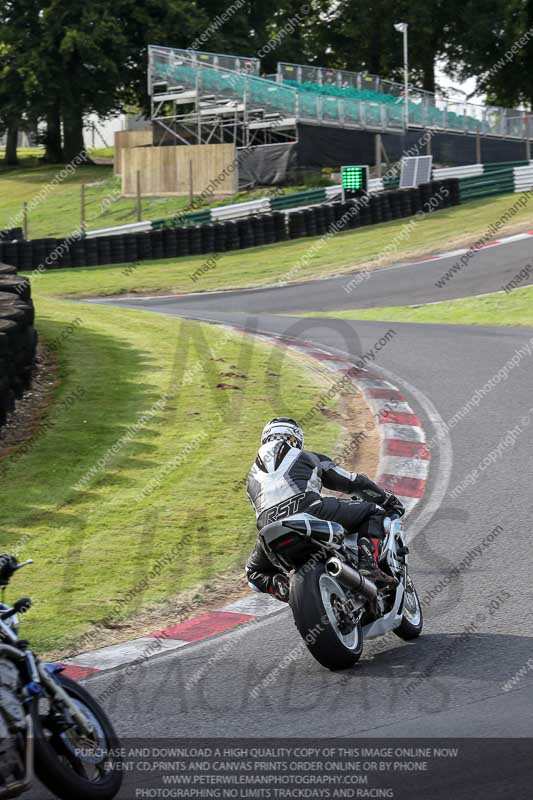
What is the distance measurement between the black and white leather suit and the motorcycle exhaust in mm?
353

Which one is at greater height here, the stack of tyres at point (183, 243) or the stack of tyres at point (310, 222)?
the stack of tyres at point (310, 222)

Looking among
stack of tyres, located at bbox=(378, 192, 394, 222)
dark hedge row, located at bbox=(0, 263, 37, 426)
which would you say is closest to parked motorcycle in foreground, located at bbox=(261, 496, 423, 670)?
dark hedge row, located at bbox=(0, 263, 37, 426)

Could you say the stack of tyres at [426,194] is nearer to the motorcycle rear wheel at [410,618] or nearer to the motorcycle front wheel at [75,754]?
the motorcycle rear wheel at [410,618]

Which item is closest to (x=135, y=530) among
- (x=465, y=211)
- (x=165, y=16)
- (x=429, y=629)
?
(x=429, y=629)

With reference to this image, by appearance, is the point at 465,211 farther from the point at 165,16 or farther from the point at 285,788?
the point at 285,788

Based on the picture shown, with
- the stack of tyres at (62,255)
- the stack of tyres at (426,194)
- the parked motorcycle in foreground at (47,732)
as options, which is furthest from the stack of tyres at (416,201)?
the parked motorcycle in foreground at (47,732)

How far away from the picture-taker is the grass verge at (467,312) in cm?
2167

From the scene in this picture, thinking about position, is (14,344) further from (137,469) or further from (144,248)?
(144,248)

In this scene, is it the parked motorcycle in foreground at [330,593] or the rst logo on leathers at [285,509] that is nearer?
the parked motorcycle in foreground at [330,593]

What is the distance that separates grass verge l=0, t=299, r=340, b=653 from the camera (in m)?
8.20

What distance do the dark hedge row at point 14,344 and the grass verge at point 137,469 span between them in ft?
1.52

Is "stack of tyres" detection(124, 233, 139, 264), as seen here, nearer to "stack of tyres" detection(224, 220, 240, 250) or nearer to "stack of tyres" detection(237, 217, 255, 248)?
"stack of tyres" detection(224, 220, 240, 250)

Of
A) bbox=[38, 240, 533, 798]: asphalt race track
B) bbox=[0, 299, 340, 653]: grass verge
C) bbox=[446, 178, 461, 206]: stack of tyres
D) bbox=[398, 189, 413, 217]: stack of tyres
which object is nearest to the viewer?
bbox=[38, 240, 533, 798]: asphalt race track

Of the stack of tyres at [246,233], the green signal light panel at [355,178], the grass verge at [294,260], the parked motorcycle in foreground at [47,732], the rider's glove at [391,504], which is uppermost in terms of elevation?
the green signal light panel at [355,178]
